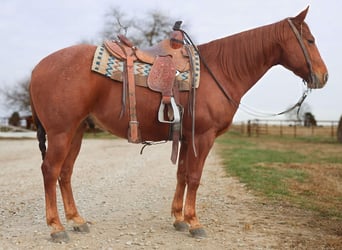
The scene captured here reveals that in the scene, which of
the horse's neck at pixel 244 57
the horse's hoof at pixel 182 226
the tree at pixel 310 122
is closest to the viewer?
the horse's neck at pixel 244 57

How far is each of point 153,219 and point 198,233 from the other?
105cm

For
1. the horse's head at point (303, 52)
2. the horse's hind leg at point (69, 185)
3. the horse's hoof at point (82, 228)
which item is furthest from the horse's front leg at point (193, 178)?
the horse's head at point (303, 52)

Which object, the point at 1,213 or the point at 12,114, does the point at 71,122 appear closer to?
the point at 1,213

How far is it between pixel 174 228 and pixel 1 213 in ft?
8.30

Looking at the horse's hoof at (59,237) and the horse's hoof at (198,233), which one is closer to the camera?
the horse's hoof at (59,237)

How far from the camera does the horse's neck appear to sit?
5.10 metres

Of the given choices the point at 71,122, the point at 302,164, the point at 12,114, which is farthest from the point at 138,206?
the point at 12,114

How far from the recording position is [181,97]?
191 inches

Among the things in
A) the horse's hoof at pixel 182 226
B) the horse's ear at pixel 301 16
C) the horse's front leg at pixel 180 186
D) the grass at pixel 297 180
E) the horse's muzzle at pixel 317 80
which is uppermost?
the horse's ear at pixel 301 16

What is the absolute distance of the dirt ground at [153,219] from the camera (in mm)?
4613

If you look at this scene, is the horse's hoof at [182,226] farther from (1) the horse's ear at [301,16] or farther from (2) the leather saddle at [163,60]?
(1) the horse's ear at [301,16]

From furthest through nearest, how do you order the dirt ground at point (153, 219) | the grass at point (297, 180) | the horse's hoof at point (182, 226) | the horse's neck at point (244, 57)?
the grass at point (297, 180), the horse's hoof at point (182, 226), the horse's neck at point (244, 57), the dirt ground at point (153, 219)

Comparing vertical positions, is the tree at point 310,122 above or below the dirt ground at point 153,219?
above

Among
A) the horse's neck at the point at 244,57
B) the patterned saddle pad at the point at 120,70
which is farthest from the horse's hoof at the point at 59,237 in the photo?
the horse's neck at the point at 244,57
